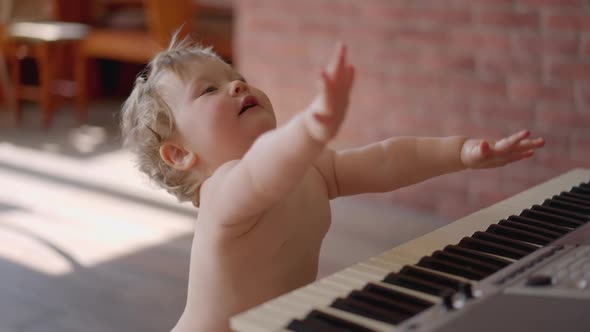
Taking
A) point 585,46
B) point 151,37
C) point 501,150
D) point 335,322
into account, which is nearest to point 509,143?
point 501,150

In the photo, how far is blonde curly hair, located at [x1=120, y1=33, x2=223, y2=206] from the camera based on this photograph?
4.18 feet

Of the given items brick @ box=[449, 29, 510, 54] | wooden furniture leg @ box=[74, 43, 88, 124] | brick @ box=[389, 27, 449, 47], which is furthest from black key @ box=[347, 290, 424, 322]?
wooden furniture leg @ box=[74, 43, 88, 124]

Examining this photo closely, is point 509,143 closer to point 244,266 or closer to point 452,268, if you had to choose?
point 452,268

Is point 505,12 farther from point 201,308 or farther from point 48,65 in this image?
point 48,65

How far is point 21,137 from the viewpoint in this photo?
508 cm

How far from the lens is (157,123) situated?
1.28 m

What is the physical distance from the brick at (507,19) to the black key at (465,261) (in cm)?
219

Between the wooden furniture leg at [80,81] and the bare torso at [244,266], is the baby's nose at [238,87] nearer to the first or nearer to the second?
the bare torso at [244,266]

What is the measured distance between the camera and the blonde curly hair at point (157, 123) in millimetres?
1275

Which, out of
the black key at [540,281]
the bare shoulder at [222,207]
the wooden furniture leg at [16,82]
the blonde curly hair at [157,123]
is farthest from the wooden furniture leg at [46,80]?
the black key at [540,281]

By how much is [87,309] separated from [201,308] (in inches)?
55.1

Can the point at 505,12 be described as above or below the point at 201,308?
above

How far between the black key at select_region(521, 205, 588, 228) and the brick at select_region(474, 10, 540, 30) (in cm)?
194

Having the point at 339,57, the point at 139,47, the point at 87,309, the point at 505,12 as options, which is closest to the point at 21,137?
the point at 139,47
